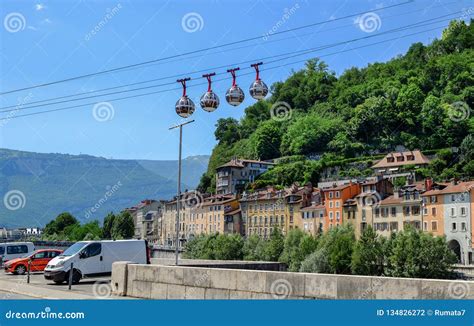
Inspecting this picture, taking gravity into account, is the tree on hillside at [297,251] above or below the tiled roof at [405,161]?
below

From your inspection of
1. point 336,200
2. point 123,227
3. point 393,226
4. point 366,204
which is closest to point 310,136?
point 336,200

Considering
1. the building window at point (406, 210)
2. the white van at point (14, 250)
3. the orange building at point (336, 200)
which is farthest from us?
the orange building at point (336, 200)

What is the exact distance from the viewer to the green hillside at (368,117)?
129 m

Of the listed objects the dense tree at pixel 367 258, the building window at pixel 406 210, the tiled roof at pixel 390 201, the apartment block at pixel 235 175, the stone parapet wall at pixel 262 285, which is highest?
the apartment block at pixel 235 175

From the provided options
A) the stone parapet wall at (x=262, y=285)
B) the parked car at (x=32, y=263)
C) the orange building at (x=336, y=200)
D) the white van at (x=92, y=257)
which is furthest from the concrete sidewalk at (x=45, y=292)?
the orange building at (x=336, y=200)

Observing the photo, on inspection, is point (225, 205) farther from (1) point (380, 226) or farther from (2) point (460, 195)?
(2) point (460, 195)

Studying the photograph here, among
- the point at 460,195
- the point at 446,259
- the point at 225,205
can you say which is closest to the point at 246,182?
the point at 225,205

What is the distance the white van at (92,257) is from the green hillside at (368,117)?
88.0 m

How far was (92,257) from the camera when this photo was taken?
2584cm

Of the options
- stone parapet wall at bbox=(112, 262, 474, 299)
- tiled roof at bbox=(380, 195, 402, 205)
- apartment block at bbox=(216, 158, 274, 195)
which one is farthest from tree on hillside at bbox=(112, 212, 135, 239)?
stone parapet wall at bbox=(112, 262, 474, 299)

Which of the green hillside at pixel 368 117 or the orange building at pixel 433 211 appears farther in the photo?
the green hillside at pixel 368 117

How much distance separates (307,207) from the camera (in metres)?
108

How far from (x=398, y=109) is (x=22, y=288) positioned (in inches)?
5081

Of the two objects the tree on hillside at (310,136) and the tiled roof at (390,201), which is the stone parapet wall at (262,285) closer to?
the tiled roof at (390,201)
